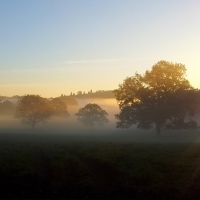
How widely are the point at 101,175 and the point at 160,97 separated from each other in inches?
1345

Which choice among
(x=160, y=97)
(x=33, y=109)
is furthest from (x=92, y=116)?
(x=160, y=97)

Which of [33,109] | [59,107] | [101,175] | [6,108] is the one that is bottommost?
[101,175]

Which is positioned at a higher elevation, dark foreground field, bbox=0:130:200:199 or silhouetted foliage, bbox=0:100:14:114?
silhouetted foliage, bbox=0:100:14:114

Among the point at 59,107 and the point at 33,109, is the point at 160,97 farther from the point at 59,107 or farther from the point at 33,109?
the point at 59,107

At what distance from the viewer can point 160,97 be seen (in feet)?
169

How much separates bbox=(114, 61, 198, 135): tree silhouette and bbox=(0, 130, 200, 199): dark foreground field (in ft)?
82.5

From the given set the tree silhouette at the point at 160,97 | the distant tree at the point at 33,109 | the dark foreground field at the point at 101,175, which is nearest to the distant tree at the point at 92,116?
the distant tree at the point at 33,109

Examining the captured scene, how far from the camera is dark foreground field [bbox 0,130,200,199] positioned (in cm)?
Result: 1647

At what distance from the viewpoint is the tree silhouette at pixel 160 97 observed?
50.0 m

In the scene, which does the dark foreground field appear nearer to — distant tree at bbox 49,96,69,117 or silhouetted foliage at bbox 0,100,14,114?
distant tree at bbox 49,96,69,117

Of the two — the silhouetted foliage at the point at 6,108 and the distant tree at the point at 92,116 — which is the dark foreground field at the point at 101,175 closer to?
the distant tree at the point at 92,116

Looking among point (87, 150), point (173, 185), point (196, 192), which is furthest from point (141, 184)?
point (87, 150)

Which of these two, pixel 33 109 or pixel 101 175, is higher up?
pixel 33 109

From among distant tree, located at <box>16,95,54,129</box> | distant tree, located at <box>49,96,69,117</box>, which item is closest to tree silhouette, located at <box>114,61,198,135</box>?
distant tree, located at <box>16,95,54,129</box>
